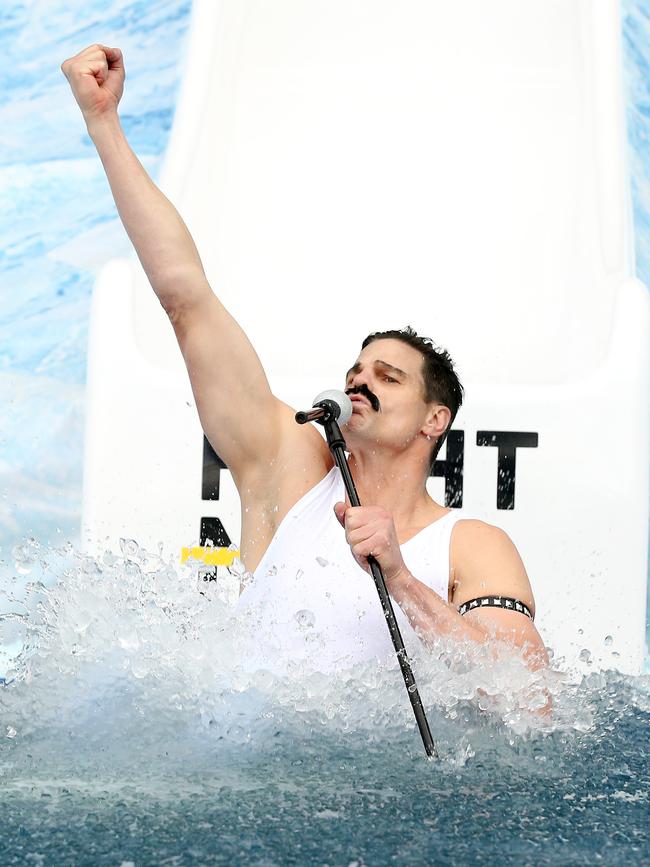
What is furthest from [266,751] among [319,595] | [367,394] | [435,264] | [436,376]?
[435,264]

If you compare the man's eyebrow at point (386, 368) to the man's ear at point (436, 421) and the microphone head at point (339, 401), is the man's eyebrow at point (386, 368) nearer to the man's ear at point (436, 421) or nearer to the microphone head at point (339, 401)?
the man's ear at point (436, 421)

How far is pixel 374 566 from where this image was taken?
1.39 m

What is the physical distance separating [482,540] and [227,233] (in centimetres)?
183

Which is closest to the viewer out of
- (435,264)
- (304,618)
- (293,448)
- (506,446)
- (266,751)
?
(266,751)

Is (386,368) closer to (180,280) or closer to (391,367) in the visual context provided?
(391,367)

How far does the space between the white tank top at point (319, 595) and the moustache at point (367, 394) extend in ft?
0.52

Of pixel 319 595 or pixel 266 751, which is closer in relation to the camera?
pixel 266 751

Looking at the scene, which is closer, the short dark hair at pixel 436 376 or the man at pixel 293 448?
the man at pixel 293 448

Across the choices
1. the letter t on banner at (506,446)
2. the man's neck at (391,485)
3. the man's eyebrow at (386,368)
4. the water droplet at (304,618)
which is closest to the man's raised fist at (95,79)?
the man's eyebrow at (386,368)

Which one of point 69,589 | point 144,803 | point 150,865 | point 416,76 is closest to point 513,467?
point 69,589

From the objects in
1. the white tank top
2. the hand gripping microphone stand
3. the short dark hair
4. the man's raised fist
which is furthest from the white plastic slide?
the hand gripping microphone stand

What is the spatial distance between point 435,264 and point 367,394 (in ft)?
5.30

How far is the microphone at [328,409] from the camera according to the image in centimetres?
143

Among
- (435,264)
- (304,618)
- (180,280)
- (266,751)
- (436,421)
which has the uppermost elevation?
(435,264)
